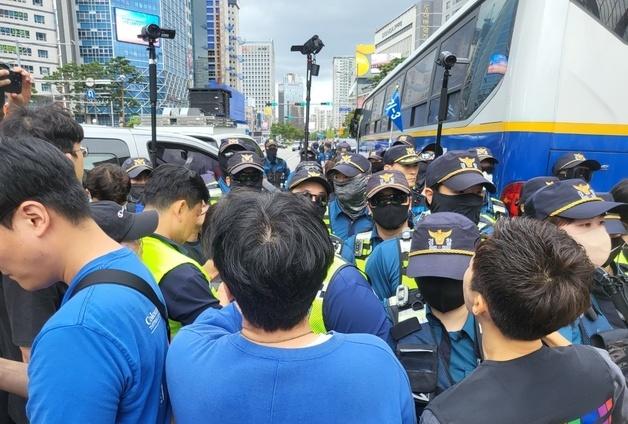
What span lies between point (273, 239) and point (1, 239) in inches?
27.7

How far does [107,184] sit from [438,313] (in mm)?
2716

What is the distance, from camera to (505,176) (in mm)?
4500

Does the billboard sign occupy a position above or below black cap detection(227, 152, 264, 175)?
above

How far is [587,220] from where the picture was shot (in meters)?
2.07

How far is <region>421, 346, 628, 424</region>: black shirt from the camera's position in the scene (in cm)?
109

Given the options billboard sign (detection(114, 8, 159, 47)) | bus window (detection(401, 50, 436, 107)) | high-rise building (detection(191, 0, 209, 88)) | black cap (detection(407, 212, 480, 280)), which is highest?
high-rise building (detection(191, 0, 209, 88))

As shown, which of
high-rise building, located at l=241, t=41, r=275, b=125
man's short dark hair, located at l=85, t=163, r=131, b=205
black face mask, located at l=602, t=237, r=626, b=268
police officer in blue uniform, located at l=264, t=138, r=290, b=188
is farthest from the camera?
high-rise building, located at l=241, t=41, r=275, b=125

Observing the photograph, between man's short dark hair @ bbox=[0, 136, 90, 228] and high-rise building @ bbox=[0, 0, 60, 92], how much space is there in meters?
62.6

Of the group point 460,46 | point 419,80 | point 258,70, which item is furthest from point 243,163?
point 258,70

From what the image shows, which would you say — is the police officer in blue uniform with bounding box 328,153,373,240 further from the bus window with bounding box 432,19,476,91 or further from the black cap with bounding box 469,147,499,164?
the bus window with bounding box 432,19,476,91

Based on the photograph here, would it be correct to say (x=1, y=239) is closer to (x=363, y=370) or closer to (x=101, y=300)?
(x=101, y=300)

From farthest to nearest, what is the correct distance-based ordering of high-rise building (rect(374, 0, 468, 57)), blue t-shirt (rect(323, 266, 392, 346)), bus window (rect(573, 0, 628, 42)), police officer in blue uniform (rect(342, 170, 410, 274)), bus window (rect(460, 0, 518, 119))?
high-rise building (rect(374, 0, 468, 57)) < bus window (rect(460, 0, 518, 119)) < bus window (rect(573, 0, 628, 42)) < police officer in blue uniform (rect(342, 170, 410, 274)) < blue t-shirt (rect(323, 266, 392, 346))

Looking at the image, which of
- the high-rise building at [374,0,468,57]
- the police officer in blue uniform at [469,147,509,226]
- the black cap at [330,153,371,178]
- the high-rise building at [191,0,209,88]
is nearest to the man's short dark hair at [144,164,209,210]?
the black cap at [330,153,371,178]

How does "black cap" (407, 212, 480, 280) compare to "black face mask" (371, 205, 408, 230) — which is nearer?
"black cap" (407, 212, 480, 280)
